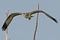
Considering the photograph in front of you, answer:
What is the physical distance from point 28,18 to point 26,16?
1 centimetres

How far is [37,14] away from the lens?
62cm

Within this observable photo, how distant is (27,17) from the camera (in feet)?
2.08

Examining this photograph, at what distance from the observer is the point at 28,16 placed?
24.5 inches

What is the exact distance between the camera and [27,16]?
0.63 m

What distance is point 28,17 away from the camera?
630 mm

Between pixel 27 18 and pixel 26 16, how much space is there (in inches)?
0.4

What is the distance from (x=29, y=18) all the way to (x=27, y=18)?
13 mm

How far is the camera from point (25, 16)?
2.05ft

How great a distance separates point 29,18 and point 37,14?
41 mm

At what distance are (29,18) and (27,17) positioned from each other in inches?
0.8

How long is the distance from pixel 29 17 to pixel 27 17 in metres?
0.01

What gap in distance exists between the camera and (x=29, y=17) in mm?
624

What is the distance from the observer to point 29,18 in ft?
2.02
